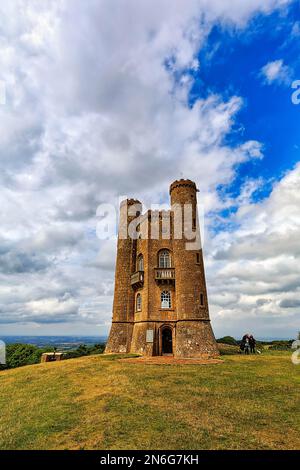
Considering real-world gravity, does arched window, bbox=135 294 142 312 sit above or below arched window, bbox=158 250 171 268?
below

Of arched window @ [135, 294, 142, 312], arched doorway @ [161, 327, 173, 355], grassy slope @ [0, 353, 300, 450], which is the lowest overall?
grassy slope @ [0, 353, 300, 450]

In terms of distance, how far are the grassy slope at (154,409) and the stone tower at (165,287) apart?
752cm

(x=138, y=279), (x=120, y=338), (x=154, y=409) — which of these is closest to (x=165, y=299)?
(x=138, y=279)

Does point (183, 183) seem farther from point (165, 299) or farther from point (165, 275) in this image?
point (165, 299)

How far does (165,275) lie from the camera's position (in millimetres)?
30891

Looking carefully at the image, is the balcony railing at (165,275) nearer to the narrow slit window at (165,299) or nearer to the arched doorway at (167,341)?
the narrow slit window at (165,299)

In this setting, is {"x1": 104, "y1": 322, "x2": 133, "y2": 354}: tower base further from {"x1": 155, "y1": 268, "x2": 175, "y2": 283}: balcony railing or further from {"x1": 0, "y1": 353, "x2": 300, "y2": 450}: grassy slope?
{"x1": 0, "y1": 353, "x2": 300, "y2": 450}: grassy slope

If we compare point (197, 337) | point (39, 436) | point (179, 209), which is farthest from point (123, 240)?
point (39, 436)

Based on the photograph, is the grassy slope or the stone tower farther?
the stone tower

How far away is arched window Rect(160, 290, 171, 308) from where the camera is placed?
101 feet

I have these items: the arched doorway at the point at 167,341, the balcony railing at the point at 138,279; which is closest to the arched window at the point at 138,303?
the balcony railing at the point at 138,279

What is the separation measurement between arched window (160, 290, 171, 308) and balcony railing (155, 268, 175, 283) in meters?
1.39

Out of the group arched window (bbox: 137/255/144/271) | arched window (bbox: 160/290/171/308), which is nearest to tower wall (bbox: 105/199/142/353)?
arched window (bbox: 137/255/144/271)

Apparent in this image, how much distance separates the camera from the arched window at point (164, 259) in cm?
3222
